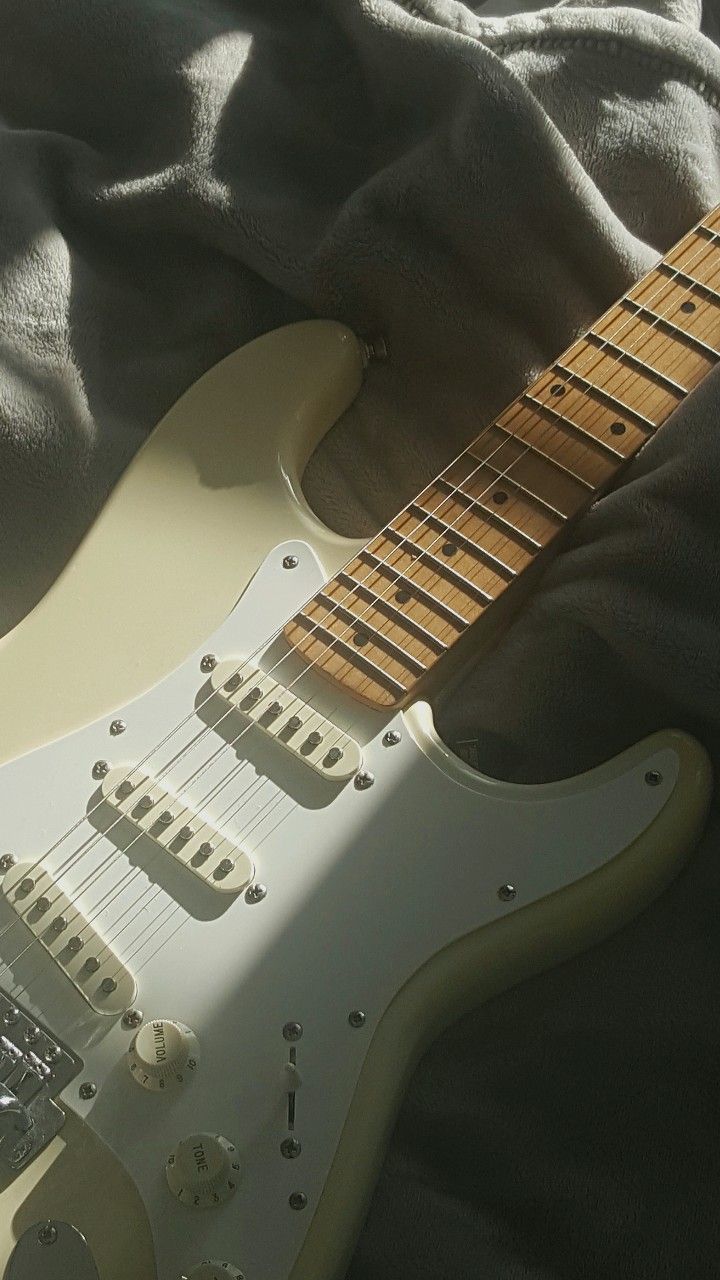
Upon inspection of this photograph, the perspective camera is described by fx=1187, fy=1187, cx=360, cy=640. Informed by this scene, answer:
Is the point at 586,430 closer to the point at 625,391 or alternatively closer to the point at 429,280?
the point at 625,391

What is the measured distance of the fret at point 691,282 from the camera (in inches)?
34.1

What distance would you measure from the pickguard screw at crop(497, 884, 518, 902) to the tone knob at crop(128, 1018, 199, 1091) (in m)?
0.18

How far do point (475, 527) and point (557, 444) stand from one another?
86 mm

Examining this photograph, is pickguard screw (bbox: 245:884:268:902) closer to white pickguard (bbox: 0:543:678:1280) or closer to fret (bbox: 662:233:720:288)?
white pickguard (bbox: 0:543:678:1280)

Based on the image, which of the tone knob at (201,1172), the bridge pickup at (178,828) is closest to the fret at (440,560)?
the bridge pickup at (178,828)

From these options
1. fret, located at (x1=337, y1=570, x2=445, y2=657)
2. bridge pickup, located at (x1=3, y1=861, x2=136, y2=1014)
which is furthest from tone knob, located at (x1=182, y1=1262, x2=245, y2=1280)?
fret, located at (x1=337, y1=570, x2=445, y2=657)

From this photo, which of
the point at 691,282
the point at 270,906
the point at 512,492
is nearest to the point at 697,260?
the point at 691,282

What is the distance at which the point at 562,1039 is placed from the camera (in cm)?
70

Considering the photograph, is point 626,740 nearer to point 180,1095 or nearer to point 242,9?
point 180,1095

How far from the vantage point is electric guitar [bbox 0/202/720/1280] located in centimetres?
61

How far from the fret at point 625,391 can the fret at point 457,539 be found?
144 mm

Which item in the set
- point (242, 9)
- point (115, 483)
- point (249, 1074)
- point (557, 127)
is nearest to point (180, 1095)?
point (249, 1074)

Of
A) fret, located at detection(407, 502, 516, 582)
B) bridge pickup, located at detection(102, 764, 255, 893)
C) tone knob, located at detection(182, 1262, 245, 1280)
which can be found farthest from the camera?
fret, located at detection(407, 502, 516, 582)

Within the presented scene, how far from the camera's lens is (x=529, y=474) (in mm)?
815
